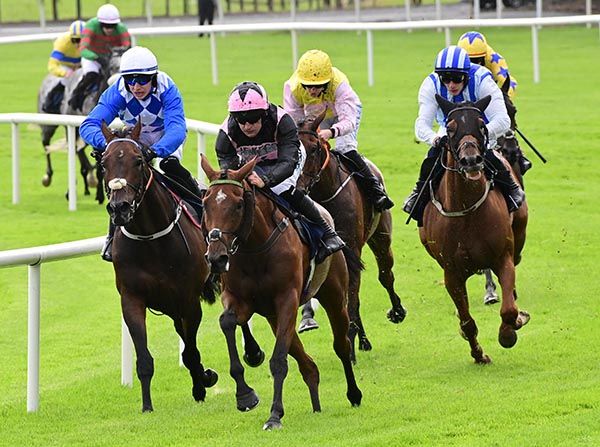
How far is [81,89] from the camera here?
16.3 meters

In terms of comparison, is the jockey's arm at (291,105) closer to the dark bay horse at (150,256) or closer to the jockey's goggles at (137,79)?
the jockey's goggles at (137,79)

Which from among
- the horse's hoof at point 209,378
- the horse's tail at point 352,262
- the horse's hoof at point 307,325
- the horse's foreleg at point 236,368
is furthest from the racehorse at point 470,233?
the horse's foreleg at point 236,368

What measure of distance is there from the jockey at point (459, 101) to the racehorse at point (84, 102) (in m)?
7.09

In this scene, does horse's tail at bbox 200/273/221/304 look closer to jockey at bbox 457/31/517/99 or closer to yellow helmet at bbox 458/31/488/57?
jockey at bbox 457/31/517/99

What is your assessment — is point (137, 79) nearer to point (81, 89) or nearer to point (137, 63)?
point (137, 63)

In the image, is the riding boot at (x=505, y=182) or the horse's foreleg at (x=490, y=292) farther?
the horse's foreleg at (x=490, y=292)

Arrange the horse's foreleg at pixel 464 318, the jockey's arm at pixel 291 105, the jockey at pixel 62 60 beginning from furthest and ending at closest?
the jockey at pixel 62 60 → the jockey's arm at pixel 291 105 → the horse's foreleg at pixel 464 318

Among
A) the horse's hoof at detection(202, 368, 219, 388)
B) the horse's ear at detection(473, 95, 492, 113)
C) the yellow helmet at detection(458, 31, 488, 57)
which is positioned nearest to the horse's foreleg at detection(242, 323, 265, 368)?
the horse's hoof at detection(202, 368, 219, 388)

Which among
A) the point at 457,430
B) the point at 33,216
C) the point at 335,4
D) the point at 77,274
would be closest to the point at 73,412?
the point at 457,430

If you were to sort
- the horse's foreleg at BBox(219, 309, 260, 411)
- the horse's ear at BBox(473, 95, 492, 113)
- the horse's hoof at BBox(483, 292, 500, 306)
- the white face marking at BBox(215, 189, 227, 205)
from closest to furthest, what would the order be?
the white face marking at BBox(215, 189, 227, 205) → the horse's foreleg at BBox(219, 309, 260, 411) → the horse's ear at BBox(473, 95, 492, 113) → the horse's hoof at BBox(483, 292, 500, 306)

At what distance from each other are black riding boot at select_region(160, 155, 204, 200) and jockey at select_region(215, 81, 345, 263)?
72 centimetres

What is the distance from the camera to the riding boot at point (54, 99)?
1706cm

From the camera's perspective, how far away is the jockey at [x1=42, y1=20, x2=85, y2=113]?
17.0 m

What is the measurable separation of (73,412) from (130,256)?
971 mm
